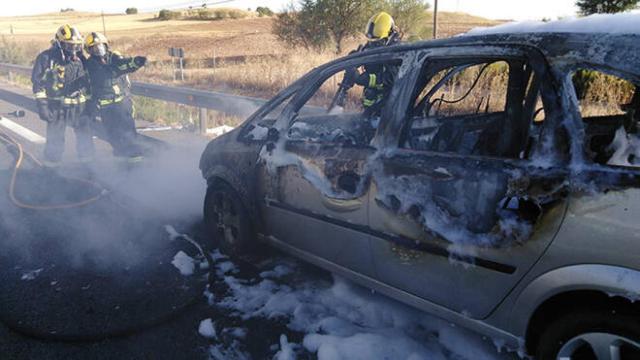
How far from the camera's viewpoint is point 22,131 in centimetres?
919

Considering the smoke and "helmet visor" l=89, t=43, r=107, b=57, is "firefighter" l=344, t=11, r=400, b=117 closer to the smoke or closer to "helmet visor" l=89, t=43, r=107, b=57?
the smoke

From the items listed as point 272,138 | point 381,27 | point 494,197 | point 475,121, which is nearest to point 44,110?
point 381,27

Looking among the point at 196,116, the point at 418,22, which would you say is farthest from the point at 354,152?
the point at 418,22

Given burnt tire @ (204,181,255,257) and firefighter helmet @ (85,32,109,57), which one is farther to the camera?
firefighter helmet @ (85,32,109,57)

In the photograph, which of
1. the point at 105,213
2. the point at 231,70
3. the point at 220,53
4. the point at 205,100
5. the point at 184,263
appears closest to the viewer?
the point at 184,263

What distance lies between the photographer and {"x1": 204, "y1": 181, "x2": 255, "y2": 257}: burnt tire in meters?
3.79

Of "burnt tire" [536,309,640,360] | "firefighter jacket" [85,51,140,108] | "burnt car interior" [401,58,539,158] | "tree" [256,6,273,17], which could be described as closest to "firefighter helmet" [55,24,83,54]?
"firefighter jacket" [85,51,140,108]

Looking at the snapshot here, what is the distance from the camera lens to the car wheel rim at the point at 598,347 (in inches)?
74.5

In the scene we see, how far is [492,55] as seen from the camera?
2416mm

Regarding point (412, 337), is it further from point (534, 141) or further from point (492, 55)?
point (492, 55)

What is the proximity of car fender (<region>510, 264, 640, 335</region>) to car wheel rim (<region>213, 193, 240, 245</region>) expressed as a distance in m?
2.28

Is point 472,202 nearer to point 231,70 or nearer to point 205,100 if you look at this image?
point 205,100

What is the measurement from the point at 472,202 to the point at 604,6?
1655 centimetres

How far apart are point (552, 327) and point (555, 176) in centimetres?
67
